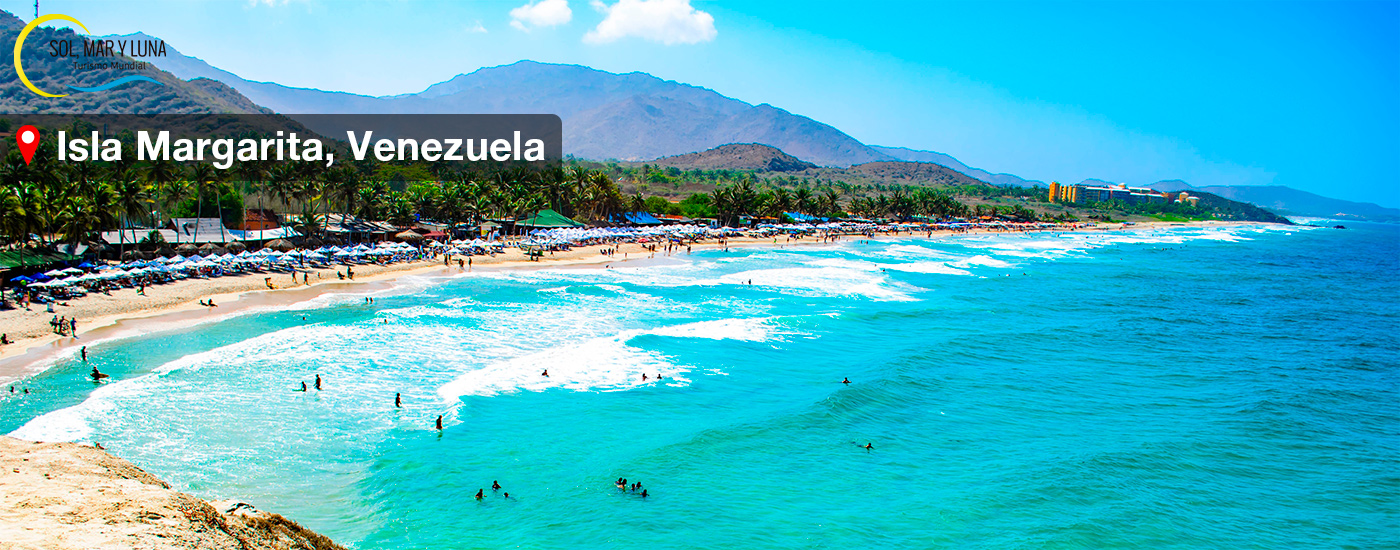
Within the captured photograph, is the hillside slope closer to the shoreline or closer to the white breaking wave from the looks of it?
the shoreline

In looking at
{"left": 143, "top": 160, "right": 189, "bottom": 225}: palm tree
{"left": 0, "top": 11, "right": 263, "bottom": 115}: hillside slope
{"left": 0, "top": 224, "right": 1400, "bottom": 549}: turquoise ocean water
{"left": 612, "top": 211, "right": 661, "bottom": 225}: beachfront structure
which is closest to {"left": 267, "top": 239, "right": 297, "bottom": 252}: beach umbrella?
{"left": 143, "top": 160, "right": 189, "bottom": 225}: palm tree

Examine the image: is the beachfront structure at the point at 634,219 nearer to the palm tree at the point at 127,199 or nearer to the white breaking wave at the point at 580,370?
Answer: the palm tree at the point at 127,199

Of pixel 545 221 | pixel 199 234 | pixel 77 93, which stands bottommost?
pixel 199 234

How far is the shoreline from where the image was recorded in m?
24.6

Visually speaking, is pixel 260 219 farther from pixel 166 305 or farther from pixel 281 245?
pixel 166 305

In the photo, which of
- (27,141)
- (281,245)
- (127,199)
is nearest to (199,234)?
(281,245)

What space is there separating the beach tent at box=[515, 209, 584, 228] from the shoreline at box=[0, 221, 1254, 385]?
1568cm

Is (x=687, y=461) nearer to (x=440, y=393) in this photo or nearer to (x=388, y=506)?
(x=388, y=506)

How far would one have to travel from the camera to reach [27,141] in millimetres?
54438

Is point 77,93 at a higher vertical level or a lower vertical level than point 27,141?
higher

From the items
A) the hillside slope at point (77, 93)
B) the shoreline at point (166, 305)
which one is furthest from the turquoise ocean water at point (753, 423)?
the hillside slope at point (77, 93)

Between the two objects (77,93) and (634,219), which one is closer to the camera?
(634,219)

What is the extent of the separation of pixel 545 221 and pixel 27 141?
40202 mm

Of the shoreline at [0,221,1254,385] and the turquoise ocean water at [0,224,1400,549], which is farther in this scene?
the shoreline at [0,221,1254,385]
